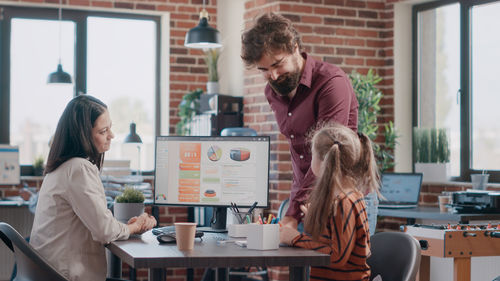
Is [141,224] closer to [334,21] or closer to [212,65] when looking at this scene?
[334,21]

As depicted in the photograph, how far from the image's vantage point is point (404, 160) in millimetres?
5613

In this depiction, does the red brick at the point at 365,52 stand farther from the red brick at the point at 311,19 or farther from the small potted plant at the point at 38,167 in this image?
the small potted plant at the point at 38,167

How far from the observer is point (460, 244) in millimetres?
3400

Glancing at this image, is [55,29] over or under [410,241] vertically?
over

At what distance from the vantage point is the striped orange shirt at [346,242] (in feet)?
7.17

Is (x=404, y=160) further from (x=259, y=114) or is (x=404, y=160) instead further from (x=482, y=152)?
(x=259, y=114)

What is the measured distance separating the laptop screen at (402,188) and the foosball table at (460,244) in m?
1.37

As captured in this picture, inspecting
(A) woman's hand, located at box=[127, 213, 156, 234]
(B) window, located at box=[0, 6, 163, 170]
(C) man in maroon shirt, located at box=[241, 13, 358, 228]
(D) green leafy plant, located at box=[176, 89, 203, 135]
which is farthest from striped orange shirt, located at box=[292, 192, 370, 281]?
(B) window, located at box=[0, 6, 163, 170]

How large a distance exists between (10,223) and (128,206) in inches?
128

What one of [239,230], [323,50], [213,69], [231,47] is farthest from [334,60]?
[239,230]

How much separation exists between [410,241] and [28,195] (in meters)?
3.80

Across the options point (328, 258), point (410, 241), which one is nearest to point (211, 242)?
point (328, 258)

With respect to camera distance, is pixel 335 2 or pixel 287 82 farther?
pixel 335 2

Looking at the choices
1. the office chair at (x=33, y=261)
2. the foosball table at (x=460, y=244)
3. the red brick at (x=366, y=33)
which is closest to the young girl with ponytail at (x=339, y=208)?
the office chair at (x=33, y=261)
